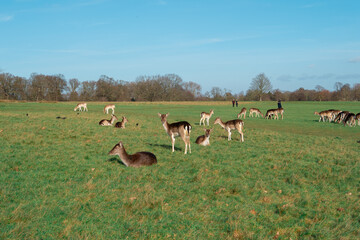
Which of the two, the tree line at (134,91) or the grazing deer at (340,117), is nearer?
the grazing deer at (340,117)

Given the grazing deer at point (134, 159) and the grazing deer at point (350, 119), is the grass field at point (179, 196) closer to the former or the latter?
the grazing deer at point (134, 159)

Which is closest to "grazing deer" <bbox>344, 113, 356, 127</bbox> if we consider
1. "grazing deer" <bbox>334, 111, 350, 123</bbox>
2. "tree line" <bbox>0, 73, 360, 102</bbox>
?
"grazing deer" <bbox>334, 111, 350, 123</bbox>

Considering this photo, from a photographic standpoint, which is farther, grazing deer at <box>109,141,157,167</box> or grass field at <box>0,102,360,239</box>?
grazing deer at <box>109,141,157,167</box>

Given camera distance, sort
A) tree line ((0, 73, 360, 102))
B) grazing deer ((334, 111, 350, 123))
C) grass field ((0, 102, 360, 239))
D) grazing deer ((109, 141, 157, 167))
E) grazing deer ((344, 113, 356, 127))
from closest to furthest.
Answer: grass field ((0, 102, 360, 239)) → grazing deer ((109, 141, 157, 167)) → grazing deer ((344, 113, 356, 127)) → grazing deer ((334, 111, 350, 123)) → tree line ((0, 73, 360, 102))

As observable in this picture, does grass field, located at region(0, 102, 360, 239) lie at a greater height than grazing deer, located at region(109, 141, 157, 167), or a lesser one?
lesser

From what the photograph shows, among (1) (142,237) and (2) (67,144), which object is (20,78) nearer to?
(2) (67,144)

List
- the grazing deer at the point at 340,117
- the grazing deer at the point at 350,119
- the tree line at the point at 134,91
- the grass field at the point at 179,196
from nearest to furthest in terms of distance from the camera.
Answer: the grass field at the point at 179,196 < the grazing deer at the point at 350,119 < the grazing deer at the point at 340,117 < the tree line at the point at 134,91

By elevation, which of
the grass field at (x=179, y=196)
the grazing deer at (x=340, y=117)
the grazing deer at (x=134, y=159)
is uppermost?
the grazing deer at (x=340, y=117)

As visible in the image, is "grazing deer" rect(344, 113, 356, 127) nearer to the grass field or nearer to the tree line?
the grass field

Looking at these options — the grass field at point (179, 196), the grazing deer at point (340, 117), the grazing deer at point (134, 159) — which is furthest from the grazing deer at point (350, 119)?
the grazing deer at point (134, 159)

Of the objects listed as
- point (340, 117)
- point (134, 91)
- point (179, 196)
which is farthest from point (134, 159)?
point (134, 91)

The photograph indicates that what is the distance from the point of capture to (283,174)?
9906 mm

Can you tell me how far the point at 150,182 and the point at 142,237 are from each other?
10.9 feet

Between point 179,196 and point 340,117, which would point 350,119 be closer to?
point 340,117
